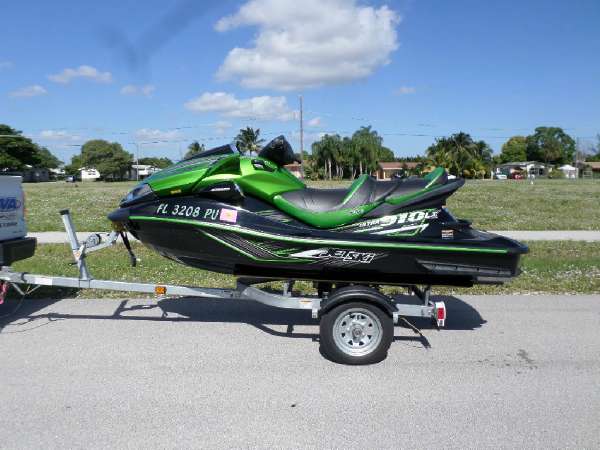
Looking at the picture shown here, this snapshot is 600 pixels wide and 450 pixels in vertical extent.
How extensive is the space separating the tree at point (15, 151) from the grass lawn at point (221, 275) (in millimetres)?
80099

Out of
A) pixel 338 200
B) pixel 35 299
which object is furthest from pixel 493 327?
pixel 35 299

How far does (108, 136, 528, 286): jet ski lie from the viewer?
4672 mm

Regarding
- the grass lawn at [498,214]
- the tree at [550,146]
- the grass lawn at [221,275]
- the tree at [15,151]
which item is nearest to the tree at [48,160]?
the tree at [15,151]

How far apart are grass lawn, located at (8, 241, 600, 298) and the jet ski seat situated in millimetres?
2592

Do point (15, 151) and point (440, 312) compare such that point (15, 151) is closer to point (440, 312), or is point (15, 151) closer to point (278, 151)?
point (278, 151)

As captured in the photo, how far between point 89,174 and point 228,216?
351 ft

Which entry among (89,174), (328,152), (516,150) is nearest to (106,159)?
(89,174)

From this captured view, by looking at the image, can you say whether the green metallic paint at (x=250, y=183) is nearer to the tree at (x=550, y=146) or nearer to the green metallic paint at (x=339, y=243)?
the green metallic paint at (x=339, y=243)

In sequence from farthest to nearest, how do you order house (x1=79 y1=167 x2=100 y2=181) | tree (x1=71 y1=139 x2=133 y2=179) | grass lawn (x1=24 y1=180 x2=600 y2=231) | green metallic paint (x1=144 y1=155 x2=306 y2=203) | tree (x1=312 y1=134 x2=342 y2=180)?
1. house (x1=79 y1=167 x2=100 y2=181)
2. tree (x1=71 y1=139 x2=133 y2=179)
3. tree (x1=312 y1=134 x2=342 y2=180)
4. grass lawn (x1=24 y1=180 x2=600 y2=231)
5. green metallic paint (x1=144 y1=155 x2=306 y2=203)

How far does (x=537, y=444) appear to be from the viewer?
333 centimetres

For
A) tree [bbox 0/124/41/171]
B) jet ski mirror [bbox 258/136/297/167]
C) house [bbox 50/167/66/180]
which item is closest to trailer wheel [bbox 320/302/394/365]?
jet ski mirror [bbox 258/136/297/167]

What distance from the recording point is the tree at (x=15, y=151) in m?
79.9

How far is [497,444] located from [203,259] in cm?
285

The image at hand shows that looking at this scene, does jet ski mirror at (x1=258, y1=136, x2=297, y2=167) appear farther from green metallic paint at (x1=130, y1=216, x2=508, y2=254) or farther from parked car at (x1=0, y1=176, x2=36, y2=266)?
parked car at (x1=0, y1=176, x2=36, y2=266)
